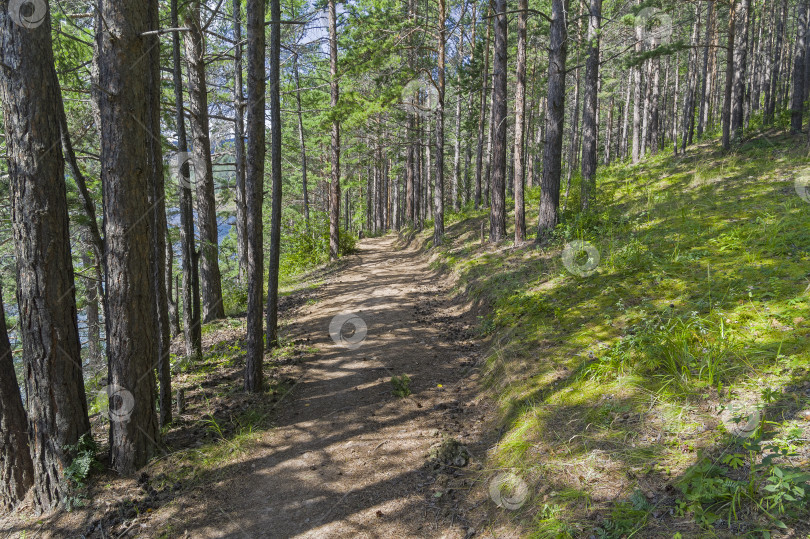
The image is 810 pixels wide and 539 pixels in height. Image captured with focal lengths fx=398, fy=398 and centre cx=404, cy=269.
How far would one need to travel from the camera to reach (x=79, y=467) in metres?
4.47

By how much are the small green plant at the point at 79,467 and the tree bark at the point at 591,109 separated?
10672mm

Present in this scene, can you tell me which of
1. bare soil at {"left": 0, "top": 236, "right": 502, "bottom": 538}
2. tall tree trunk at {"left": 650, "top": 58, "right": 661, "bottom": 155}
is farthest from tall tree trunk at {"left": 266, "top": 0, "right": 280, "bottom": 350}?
tall tree trunk at {"left": 650, "top": 58, "right": 661, "bottom": 155}

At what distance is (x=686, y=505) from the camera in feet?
8.30

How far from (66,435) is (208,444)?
150cm

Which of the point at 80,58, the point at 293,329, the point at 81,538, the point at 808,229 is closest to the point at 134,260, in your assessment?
the point at 81,538

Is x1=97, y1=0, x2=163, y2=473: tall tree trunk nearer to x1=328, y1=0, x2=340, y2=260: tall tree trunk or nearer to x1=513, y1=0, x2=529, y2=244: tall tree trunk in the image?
x1=513, y1=0, x2=529, y2=244: tall tree trunk

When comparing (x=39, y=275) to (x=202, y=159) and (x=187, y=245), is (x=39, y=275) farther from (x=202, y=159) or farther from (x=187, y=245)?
(x=202, y=159)

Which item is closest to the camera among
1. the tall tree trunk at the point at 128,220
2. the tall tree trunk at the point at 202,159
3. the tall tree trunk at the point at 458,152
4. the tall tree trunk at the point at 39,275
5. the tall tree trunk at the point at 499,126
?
the tall tree trunk at the point at 39,275

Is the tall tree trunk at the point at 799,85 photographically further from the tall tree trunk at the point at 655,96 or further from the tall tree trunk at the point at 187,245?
the tall tree trunk at the point at 187,245

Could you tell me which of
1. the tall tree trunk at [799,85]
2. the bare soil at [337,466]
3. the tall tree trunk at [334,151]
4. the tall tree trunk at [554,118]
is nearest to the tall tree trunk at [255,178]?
the bare soil at [337,466]

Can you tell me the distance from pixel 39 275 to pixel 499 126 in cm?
1076

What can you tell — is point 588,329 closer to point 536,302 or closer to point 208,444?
point 536,302

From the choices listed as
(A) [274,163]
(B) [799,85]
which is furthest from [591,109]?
(A) [274,163]

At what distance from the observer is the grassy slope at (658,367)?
270cm
